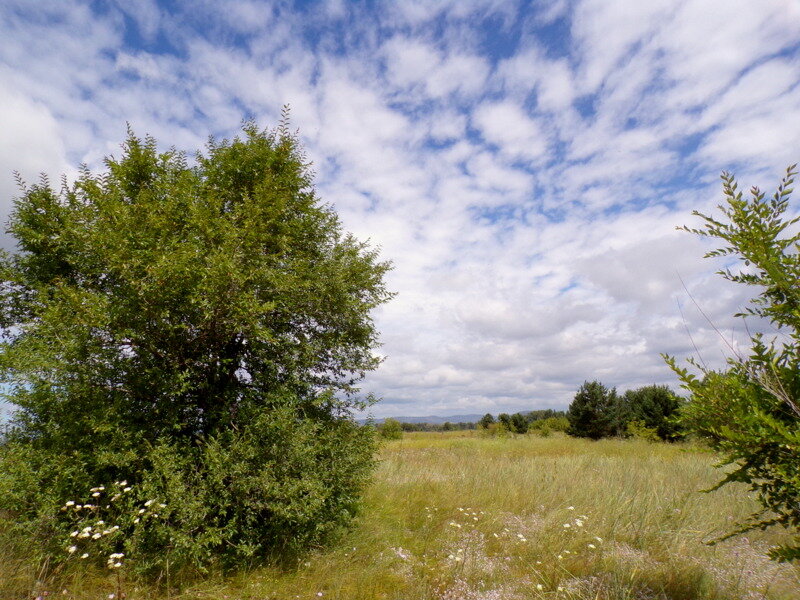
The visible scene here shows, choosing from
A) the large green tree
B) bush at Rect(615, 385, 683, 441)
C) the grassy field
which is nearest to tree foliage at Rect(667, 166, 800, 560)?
the grassy field

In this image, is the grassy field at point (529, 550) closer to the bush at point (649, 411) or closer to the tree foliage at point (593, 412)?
the bush at point (649, 411)

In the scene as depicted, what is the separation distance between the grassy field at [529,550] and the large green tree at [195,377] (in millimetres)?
829

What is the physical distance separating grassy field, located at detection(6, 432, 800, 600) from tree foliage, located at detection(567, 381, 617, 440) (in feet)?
97.5

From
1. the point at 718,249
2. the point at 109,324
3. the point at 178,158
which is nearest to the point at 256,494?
the point at 109,324

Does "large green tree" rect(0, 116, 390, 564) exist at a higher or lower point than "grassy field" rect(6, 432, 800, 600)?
higher

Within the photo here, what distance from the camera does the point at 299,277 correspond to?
7.31 m

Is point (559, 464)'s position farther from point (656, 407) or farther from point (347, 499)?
point (656, 407)

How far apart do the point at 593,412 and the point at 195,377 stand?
39795 millimetres

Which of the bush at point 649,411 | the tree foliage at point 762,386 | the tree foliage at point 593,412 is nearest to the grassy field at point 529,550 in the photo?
the tree foliage at point 762,386

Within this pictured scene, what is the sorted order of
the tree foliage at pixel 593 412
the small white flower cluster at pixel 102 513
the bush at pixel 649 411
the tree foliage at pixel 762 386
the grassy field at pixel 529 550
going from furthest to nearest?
the tree foliage at pixel 593 412 → the bush at pixel 649 411 → the grassy field at pixel 529 550 → the small white flower cluster at pixel 102 513 → the tree foliage at pixel 762 386

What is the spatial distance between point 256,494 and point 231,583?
1.34 meters

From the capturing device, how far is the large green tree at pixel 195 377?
6074 mm

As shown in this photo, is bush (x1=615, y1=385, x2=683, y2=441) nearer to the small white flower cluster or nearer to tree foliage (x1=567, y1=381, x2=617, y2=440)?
tree foliage (x1=567, y1=381, x2=617, y2=440)

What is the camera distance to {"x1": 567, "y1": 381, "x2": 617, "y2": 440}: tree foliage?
127 ft
